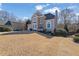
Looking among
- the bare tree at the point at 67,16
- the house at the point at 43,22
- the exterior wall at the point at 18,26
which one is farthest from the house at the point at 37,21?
the bare tree at the point at 67,16

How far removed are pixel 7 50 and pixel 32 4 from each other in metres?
0.81

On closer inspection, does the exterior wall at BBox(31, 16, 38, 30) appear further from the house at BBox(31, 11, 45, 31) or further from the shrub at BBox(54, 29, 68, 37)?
the shrub at BBox(54, 29, 68, 37)

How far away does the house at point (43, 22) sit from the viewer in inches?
267

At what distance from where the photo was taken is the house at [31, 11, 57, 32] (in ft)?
22.3

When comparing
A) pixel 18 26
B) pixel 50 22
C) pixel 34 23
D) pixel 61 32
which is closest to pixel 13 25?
pixel 18 26

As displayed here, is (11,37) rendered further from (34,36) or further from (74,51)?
(74,51)

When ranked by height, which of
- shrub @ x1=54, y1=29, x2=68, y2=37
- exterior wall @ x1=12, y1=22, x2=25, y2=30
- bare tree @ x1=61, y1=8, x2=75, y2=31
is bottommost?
shrub @ x1=54, y1=29, x2=68, y2=37

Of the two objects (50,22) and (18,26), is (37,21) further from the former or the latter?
(18,26)

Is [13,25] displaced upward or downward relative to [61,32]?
upward

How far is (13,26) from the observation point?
6.78 meters

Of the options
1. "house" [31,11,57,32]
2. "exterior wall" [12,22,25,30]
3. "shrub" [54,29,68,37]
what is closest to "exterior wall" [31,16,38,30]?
Result: "house" [31,11,57,32]

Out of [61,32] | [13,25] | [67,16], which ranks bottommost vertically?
[61,32]

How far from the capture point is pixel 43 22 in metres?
6.84

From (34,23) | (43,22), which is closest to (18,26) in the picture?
(34,23)
